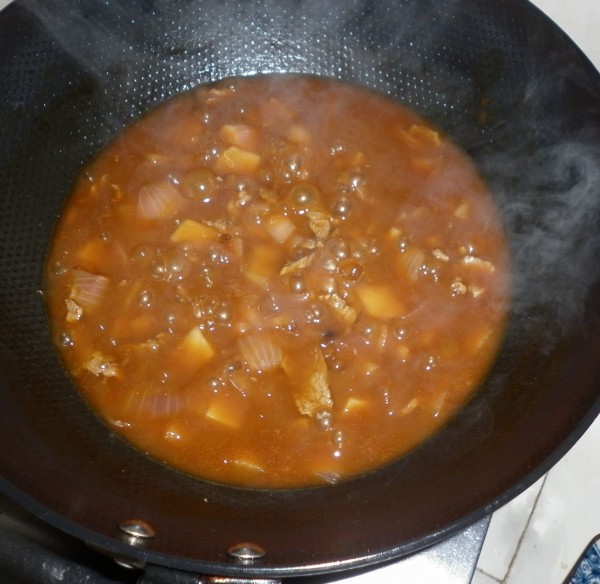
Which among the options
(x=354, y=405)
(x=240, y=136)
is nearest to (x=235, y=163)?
(x=240, y=136)

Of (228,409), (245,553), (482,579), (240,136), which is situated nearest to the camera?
(245,553)

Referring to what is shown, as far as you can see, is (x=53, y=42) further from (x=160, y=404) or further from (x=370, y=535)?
(x=370, y=535)

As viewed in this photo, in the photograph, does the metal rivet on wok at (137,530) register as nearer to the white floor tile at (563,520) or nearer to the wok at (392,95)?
the wok at (392,95)

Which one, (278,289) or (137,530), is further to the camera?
(278,289)

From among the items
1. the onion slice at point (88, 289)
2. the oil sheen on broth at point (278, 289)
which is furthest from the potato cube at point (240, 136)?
the onion slice at point (88, 289)

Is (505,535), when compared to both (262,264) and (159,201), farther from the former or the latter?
(159,201)

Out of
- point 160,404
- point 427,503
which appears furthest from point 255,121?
point 427,503
